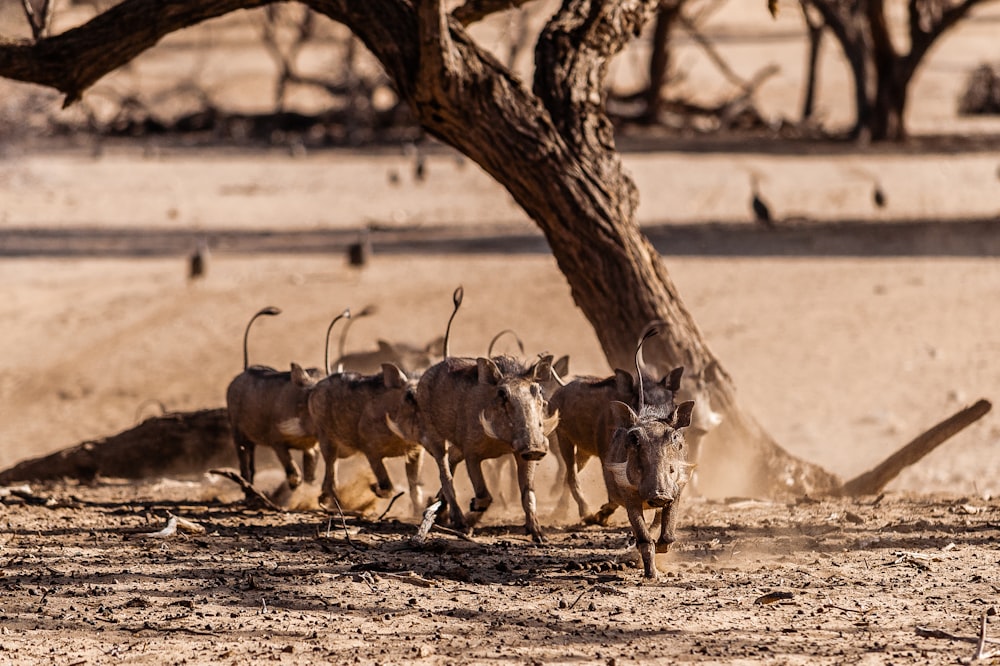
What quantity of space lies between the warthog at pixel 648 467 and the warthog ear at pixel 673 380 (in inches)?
25.4

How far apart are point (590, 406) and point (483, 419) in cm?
66

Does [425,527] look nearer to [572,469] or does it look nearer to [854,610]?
[572,469]

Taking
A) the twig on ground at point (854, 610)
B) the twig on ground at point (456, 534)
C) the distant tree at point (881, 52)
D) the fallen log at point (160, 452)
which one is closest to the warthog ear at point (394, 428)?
the twig on ground at point (456, 534)

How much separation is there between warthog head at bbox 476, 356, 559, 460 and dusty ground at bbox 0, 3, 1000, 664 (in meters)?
0.53

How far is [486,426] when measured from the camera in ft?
21.7

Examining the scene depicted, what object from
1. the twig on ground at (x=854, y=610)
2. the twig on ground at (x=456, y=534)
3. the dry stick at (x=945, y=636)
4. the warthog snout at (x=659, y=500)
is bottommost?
the twig on ground at (x=456, y=534)

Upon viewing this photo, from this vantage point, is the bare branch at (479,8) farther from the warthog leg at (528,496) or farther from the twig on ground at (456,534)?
the twig on ground at (456,534)

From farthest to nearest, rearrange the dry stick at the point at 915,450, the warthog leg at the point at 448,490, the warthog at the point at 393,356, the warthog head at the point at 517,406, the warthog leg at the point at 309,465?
the warthog at the point at 393,356
the warthog leg at the point at 309,465
the dry stick at the point at 915,450
the warthog leg at the point at 448,490
the warthog head at the point at 517,406

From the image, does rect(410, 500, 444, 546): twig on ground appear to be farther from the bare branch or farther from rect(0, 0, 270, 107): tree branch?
the bare branch

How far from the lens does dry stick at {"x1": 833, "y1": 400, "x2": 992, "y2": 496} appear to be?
322 inches

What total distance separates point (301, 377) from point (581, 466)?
5.15 ft

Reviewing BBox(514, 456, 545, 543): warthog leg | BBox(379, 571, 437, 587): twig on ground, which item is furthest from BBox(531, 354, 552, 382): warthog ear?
BBox(379, 571, 437, 587): twig on ground

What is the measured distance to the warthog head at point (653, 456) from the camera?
5.86 meters

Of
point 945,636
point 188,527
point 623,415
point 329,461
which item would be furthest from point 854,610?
point 188,527
